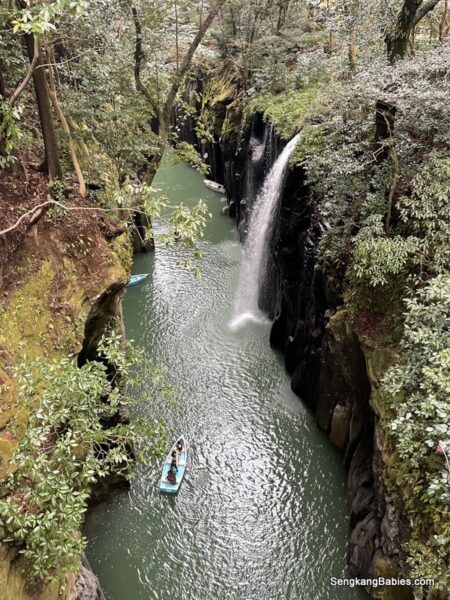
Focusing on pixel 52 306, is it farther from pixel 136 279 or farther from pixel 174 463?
pixel 136 279

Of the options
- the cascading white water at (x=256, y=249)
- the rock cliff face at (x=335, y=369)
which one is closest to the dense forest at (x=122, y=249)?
the rock cliff face at (x=335, y=369)

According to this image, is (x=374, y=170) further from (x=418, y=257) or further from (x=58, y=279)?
(x=58, y=279)

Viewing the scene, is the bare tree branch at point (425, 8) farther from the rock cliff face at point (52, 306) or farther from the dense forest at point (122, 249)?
the rock cliff face at point (52, 306)

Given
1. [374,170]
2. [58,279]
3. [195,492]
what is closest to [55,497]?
[58,279]

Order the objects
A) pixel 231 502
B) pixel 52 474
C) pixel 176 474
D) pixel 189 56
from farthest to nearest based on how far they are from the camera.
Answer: pixel 189 56, pixel 176 474, pixel 231 502, pixel 52 474

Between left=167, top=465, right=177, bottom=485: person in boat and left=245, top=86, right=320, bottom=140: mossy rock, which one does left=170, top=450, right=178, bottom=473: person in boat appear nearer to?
left=167, top=465, right=177, bottom=485: person in boat

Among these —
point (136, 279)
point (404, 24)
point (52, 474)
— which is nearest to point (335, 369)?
point (52, 474)

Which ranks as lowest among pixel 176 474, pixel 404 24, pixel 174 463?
pixel 176 474

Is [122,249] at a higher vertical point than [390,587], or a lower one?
higher
